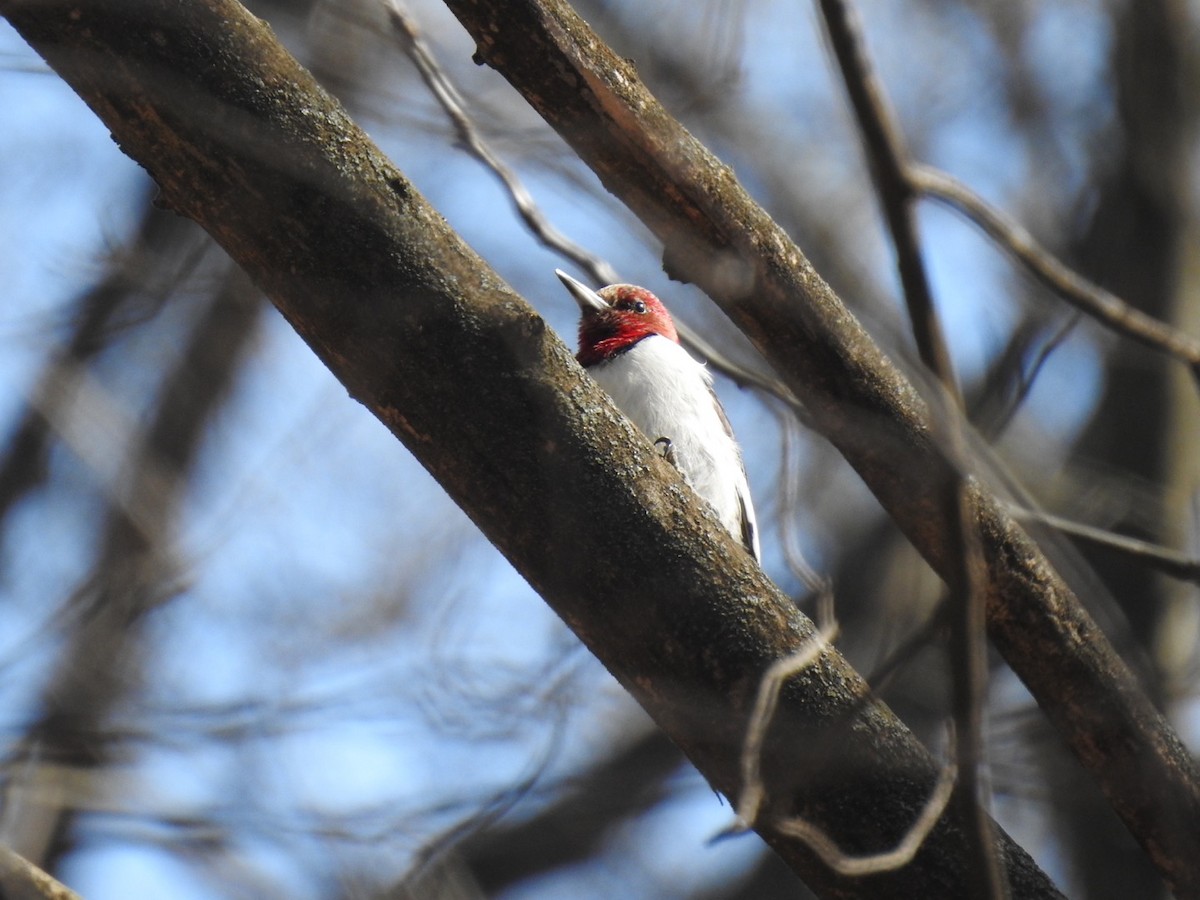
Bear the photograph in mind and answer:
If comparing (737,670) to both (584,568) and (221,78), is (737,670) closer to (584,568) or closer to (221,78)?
(584,568)

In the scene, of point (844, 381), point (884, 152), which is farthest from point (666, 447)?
point (884, 152)

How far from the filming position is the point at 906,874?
2.24 meters

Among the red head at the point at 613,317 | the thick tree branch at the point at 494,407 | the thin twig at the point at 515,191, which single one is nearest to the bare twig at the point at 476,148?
the thin twig at the point at 515,191

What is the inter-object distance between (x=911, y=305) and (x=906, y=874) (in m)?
1.27

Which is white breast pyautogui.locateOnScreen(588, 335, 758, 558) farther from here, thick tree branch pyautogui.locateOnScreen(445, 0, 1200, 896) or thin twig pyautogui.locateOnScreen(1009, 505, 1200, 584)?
thin twig pyautogui.locateOnScreen(1009, 505, 1200, 584)

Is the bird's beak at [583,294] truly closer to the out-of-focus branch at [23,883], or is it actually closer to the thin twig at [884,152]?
the out-of-focus branch at [23,883]

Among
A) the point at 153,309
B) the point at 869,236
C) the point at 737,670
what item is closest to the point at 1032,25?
the point at 869,236

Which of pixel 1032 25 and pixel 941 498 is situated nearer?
pixel 941 498

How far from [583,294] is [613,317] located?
0.16m

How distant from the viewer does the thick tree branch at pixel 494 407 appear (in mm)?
1999

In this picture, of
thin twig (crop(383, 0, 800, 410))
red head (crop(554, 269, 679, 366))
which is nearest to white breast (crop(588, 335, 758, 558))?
red head (crop(554, 269, 679, 366))

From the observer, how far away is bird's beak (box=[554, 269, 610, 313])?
4.80 m

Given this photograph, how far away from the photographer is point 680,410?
4.27m

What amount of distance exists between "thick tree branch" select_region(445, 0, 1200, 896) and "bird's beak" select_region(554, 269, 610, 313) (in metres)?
2.35
